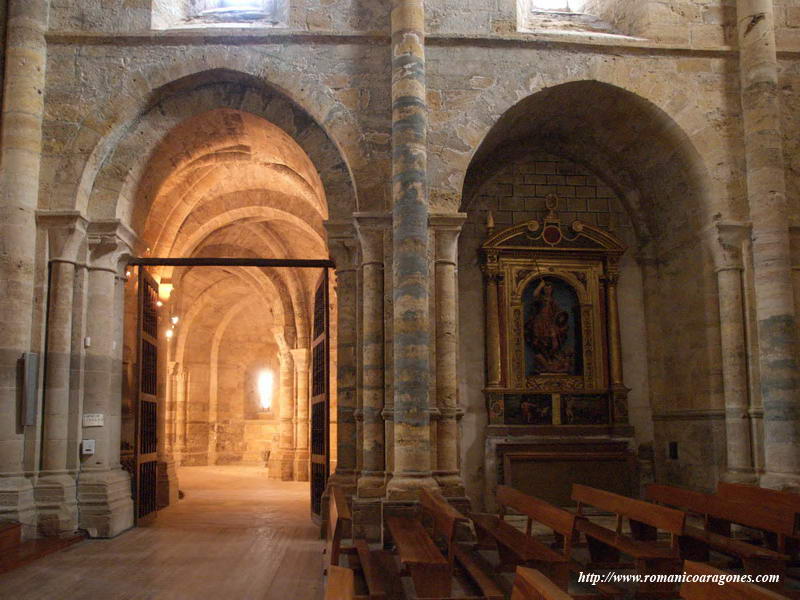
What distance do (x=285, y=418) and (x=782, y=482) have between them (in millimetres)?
12531

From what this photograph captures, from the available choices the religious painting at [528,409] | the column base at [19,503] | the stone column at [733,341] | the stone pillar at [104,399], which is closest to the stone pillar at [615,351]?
the religious painting at [528,409]

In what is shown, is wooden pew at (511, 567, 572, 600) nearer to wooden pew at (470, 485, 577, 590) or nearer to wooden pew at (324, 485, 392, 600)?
wooden pew at (324, 485, 392, 600)

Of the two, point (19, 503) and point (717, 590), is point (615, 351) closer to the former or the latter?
point (19, 503)

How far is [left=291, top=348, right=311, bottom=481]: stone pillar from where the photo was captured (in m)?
18.6

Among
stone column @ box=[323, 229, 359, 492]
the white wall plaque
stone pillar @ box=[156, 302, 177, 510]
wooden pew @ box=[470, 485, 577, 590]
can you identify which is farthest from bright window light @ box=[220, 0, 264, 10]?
wooden pew @ box=[470, 485, 577, 590]

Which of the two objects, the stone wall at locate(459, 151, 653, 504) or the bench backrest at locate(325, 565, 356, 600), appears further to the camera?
the stone wall at locate(459, 151, 653, 504)

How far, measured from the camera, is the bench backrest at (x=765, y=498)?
622 cm

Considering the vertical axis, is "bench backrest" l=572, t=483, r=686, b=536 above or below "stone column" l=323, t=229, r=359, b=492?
below

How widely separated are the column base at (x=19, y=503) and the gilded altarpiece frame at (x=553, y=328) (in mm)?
5695

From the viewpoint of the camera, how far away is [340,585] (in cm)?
359

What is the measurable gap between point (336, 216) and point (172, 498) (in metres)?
6.10

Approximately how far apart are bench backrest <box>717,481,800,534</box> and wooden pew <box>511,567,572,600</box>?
3.64 metres

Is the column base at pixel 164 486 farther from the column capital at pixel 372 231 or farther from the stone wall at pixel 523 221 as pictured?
the column capital at pixel 372 231

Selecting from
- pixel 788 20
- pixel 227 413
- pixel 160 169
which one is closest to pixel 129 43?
pixel 160 169
